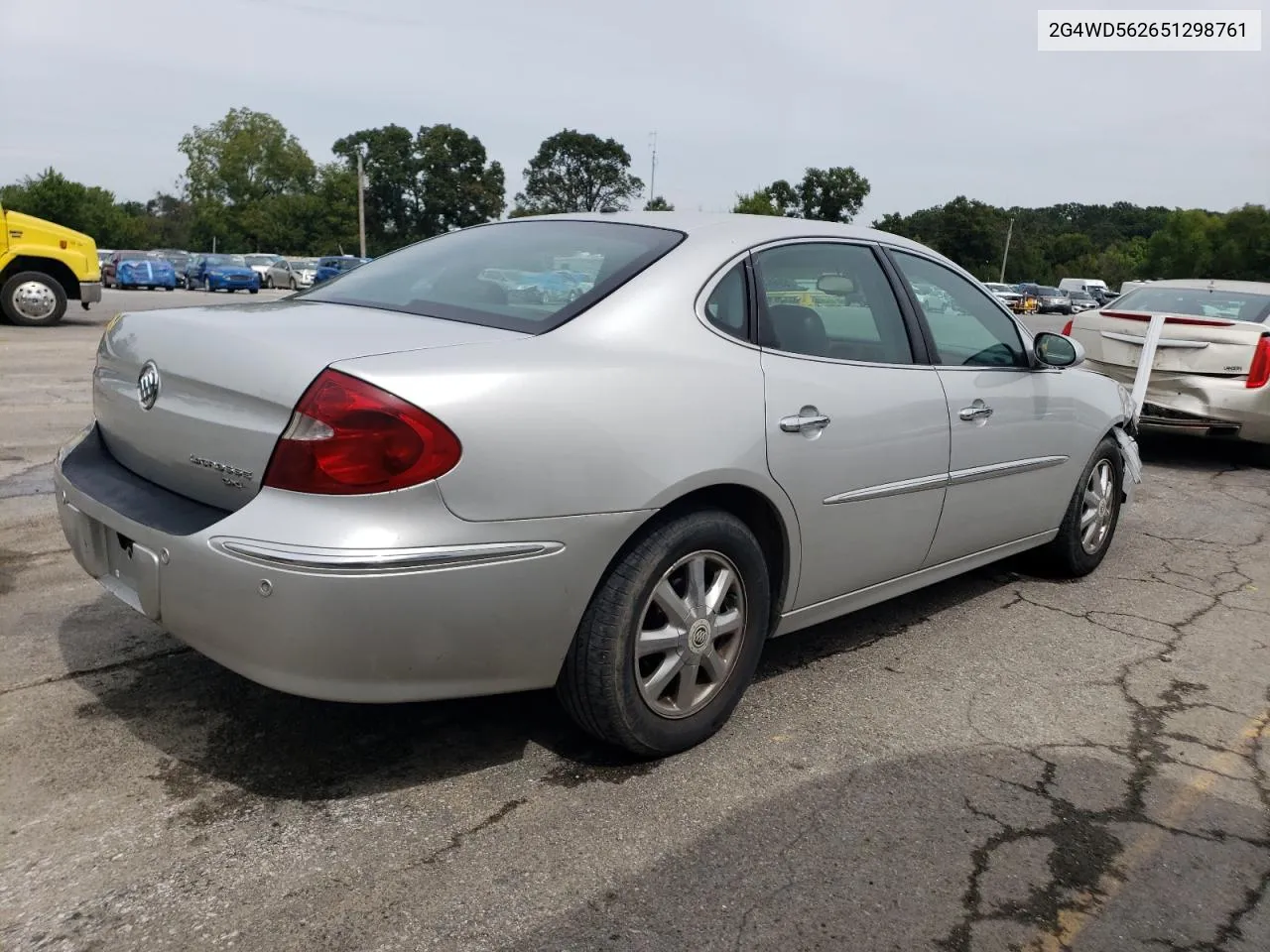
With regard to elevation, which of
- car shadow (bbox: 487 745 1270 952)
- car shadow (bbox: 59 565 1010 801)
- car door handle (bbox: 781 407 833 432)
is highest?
car door handle (bbox: 781 407 833 432)

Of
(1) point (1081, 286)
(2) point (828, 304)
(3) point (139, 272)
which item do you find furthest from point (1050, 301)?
(2) point (828, 304)

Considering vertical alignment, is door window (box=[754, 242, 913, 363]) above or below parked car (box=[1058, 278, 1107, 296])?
below

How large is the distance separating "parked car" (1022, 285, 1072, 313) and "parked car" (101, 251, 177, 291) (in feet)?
128

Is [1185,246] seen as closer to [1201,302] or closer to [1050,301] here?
[1050,301]

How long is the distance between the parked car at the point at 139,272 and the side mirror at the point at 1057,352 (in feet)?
126

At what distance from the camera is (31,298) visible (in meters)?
15.3

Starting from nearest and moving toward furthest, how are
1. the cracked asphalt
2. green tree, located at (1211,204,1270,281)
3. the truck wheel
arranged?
the cracked asphalt, the truck wheel, green tree, located at (1211,204,1270,281)

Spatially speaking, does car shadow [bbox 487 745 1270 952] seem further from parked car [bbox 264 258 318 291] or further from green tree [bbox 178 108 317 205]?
green tree [bbox 178 108 317 205]

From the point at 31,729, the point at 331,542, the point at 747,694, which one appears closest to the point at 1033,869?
the point at 747,694

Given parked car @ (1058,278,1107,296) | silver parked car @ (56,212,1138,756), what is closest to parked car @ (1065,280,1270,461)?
silver parked car @ (56,212,1138,756)

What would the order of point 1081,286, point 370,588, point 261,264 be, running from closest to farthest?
point 370,588 < point 261,264 < point 1081,286

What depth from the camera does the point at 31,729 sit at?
2.97 metres

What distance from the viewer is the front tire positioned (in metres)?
2.70

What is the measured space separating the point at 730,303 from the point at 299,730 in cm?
171
